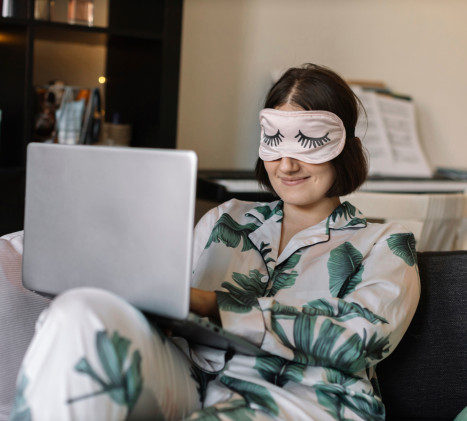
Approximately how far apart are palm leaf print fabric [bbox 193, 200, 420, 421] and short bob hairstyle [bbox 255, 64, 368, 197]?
0.08 meters

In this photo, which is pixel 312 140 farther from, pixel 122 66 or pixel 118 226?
pixel 122 66

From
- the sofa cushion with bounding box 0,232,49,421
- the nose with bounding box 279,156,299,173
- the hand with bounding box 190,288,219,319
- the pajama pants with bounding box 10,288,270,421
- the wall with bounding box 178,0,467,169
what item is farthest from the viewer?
the wall with bounding box 178,0,467,169

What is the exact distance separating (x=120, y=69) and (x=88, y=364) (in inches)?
81.2

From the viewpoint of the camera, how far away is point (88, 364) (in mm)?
1109

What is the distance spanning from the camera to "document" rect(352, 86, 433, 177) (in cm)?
339

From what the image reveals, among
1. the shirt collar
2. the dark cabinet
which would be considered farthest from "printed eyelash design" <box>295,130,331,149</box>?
the dark cabinet

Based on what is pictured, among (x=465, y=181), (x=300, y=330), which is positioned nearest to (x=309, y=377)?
(x=300, y=330)

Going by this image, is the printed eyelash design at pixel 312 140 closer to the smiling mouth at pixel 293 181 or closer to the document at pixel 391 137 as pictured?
the smiling mouth at pixel 293 181

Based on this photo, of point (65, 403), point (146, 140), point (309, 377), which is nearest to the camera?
point (65, 403)

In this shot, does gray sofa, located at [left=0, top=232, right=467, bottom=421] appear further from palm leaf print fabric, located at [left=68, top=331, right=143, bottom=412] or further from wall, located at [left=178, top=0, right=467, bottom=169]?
wall, located at [left=178, top=0, right=467, bottom=169]

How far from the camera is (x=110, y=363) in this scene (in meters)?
1.13

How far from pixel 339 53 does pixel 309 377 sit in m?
2.31

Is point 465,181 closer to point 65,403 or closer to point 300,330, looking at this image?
point 300,330

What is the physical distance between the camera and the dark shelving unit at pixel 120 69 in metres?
2.59
